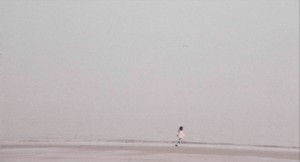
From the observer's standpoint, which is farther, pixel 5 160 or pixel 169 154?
pixel 169 154

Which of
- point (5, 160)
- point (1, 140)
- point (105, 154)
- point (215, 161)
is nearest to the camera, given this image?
point (5, 160)

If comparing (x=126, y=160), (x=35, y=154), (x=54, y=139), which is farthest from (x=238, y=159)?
(x=54, y=139)

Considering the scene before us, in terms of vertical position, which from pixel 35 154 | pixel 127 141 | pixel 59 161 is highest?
pixel 127 141

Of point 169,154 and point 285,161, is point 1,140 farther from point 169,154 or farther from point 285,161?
point 285,161

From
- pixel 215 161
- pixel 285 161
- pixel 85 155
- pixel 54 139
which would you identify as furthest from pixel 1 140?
pixel 285 161

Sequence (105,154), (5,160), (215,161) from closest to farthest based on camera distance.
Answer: (5,160), (215,161), (105,154)

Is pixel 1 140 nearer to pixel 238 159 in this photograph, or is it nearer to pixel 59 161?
pixel 59 161

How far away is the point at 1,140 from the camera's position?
26312mm

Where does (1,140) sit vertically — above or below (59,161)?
above

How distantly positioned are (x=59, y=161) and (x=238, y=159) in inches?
290

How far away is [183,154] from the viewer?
1953cm

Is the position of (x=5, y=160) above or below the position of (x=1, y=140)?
below

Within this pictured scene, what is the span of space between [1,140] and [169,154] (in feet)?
39.1

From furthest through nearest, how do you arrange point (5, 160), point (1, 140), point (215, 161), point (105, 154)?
point (1, 140) < point (105, 154) < point (215, 161) < point (5, 160)
